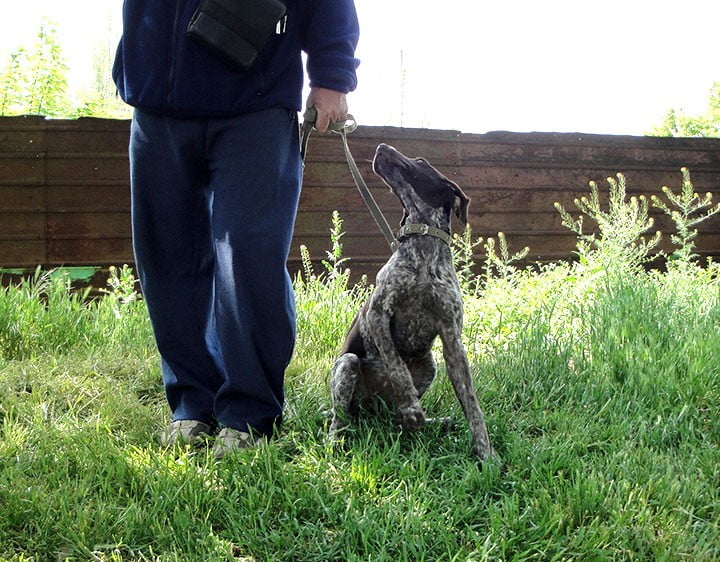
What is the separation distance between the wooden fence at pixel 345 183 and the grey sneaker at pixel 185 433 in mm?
4768

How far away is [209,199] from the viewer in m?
2.92

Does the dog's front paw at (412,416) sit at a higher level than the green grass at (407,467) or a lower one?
higher

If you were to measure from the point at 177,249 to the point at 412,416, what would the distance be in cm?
117

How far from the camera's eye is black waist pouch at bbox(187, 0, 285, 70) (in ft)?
8.41

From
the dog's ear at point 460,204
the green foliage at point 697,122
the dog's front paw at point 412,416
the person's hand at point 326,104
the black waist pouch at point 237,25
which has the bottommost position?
the dog's front paw at point 412,416

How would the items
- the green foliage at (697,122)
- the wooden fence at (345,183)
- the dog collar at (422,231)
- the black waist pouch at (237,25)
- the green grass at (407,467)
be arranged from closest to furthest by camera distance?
1. the green grass at (407,467)
2. the black waist pouch at (237,25)
3. the dog collar at (422,231)
4. the wooden fence at (345,183)
5. the green foliage at (697,122)

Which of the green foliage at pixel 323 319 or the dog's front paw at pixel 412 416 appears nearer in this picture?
the dog's front paw at pixel 412 416

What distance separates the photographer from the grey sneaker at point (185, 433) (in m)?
2.75

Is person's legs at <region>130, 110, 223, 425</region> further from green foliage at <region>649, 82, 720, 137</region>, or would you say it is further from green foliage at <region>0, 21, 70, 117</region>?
green foliage at <region>649, 82, 720, 137</region>

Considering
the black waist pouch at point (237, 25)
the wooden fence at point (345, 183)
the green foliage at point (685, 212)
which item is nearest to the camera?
the black waist pouch at point (237, 25)

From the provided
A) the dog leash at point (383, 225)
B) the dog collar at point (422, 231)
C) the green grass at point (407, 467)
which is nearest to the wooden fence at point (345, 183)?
the green grass at point (407, 467)

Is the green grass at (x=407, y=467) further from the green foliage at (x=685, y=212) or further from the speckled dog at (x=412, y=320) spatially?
the green foliage at (x=685, y=212)

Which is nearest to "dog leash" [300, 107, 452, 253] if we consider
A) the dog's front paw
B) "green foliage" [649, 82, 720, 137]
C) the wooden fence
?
the dog's front paw

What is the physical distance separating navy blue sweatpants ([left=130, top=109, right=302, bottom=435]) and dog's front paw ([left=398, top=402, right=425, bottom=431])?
0.50 meters
